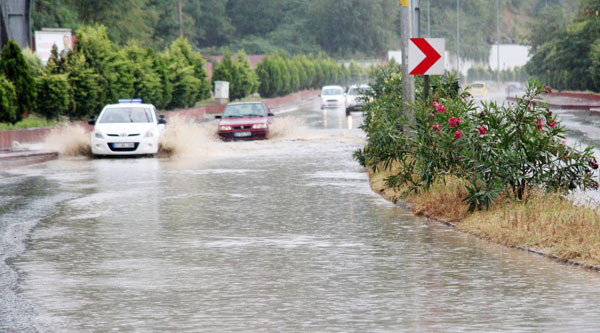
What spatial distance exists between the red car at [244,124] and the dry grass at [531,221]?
60.3 ft

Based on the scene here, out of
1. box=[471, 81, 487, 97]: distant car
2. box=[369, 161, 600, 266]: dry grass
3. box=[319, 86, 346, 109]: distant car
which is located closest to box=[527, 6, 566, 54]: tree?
box=[471, 81, 487, 97]: distant car

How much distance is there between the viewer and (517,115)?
13.1 metres

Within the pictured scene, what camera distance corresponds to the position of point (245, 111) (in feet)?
112

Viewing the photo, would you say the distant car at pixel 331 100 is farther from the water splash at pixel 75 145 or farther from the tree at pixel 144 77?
the water splash at pixel 75 145

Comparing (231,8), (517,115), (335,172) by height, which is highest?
(231,8)

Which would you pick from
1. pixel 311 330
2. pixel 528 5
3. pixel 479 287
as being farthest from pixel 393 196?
pixel 528 5

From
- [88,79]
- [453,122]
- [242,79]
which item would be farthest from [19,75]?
[242,79]

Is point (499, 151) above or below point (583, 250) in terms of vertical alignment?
above

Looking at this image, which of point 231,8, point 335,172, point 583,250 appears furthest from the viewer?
point 231,8

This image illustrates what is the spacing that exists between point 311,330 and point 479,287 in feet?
7.22

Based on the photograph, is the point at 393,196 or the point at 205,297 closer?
the point at 205,297

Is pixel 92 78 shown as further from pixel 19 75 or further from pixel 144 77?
pixel 144 77

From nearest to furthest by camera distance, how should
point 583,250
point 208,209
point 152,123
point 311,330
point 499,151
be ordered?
1. point 311,330
2. point 583,250
3. point 499,151
4. point 208,209
5. point 152,123

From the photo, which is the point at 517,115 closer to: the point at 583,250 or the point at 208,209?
the point at 583,250
